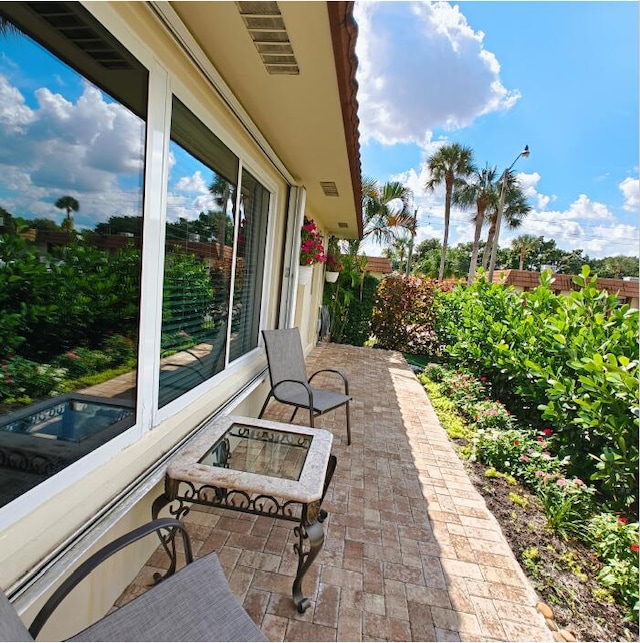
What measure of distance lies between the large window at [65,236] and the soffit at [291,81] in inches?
17.7

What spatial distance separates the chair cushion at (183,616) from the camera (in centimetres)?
107

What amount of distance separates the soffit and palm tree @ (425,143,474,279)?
22.0 meters

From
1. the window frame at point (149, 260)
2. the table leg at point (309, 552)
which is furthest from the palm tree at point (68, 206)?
the table leg at point (309, 552)

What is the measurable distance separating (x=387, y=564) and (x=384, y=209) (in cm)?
1164

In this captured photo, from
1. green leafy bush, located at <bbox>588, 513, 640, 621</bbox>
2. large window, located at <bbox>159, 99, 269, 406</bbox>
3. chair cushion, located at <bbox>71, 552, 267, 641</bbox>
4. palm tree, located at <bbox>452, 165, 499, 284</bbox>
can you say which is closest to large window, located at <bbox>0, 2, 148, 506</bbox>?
large window, located at <bbox>159, 99, 269, 406</bbox>

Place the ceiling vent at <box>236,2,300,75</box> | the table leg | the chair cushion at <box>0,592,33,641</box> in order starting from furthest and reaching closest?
the table leg → the ceiling vent at <box>236,2,300,75</box> → the chair cushion at <box>0,592,33,641</box>

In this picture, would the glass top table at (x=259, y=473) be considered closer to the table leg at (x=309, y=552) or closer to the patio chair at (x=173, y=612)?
the table leg at (x=309, y=552)

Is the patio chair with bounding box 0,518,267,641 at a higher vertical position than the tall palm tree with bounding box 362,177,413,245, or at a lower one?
lower

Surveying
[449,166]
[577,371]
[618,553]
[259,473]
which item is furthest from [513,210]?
[259,473]

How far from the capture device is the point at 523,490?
3123mm

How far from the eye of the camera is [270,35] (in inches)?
67.1

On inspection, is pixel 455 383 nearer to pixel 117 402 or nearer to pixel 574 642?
pixel 574 642

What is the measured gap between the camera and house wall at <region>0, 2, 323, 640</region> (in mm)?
1197

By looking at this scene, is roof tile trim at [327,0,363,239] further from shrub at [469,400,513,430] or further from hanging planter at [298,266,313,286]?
shrub at [469,400,513,430]
